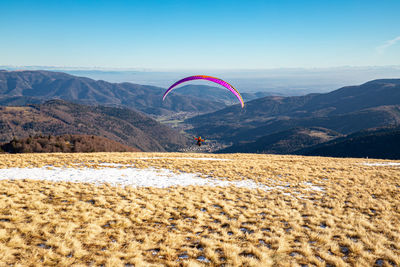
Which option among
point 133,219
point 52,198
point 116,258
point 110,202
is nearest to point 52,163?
point 52,198

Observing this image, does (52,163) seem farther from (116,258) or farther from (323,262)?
(323,262)

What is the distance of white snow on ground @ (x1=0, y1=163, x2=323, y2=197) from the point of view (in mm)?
16828

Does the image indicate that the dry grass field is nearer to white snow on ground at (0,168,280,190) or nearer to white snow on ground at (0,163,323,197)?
white snow on ground at (0,163,323,197)

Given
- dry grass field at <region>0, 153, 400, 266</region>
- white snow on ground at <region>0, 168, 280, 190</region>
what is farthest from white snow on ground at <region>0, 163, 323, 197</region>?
dry grass field at <region>0, 153, 400, 266</region>

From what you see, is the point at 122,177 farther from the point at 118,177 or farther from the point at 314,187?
the point at 314,187

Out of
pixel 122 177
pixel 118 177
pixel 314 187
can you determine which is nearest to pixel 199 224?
pixel 122 177

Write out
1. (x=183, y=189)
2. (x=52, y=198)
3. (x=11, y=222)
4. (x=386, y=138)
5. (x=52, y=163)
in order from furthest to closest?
(x=386, y=138) → (x=52, y=163) → (x=183, y=189) → (x=52, y=198) → (x=11, y=222)

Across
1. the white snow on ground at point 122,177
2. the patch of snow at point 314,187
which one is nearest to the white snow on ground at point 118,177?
the white snow on ground at point 122,177

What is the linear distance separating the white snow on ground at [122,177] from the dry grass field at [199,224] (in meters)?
0.68

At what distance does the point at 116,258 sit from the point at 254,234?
17.9ft

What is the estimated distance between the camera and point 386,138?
19000 cm

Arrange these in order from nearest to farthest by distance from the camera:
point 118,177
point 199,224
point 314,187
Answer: point 199,224 < point 314,187 < point 118,177

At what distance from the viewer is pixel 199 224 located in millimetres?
10000

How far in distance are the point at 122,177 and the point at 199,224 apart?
1071cm
